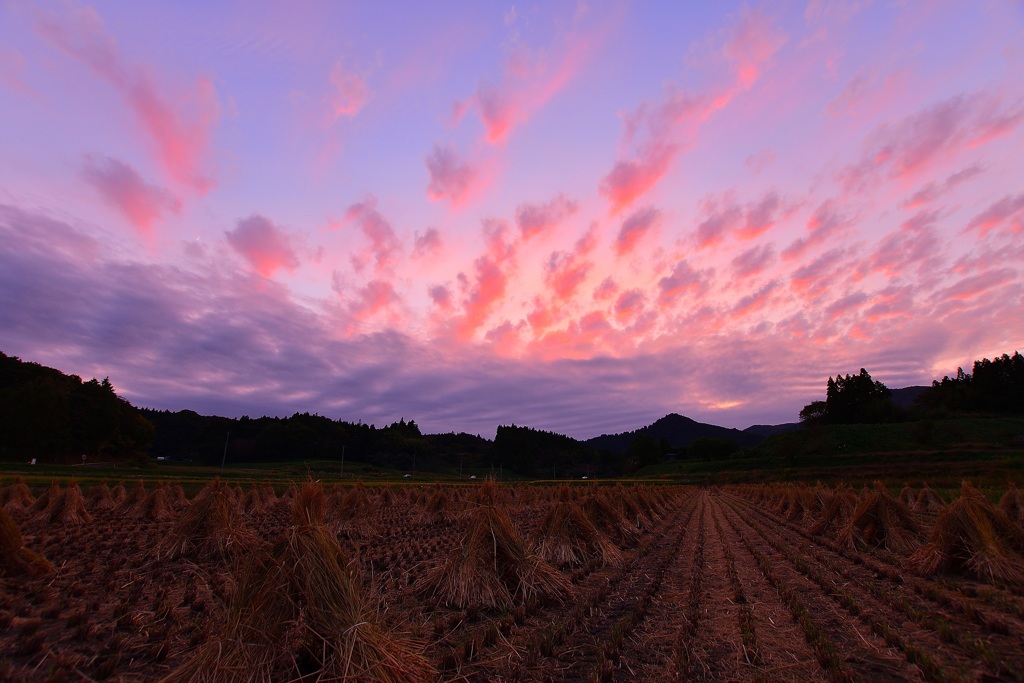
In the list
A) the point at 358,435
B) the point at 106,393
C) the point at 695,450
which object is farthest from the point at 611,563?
the point at 695,450

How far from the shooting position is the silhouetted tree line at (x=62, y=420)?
58875 mm

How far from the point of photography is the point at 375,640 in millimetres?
3781

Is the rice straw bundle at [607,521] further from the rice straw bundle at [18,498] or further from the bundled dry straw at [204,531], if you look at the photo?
the rice straw bundle at [18,498]

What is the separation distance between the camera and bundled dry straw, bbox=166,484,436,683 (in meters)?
3.52

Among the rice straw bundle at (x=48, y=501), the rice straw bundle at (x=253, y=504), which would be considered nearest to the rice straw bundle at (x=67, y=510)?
the rice straw bundle at (x=48, y=501)

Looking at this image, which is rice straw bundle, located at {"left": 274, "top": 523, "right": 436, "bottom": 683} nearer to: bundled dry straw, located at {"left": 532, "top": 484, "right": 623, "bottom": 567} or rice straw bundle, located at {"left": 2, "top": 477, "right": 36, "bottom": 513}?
bundled dry straw, located at {"left": 532, "top": 484, "right": 623, "bottom": 567}

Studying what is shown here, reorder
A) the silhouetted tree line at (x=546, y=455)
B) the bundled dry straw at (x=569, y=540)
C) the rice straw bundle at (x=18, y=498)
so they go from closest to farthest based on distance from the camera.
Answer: the bundled dry straw at (x=569, y=540) < the rice straw bundle at (x=18, y=498) < the silhouetted tree line at (x=546, y=455)

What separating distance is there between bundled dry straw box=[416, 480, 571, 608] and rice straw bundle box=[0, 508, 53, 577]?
6.77m

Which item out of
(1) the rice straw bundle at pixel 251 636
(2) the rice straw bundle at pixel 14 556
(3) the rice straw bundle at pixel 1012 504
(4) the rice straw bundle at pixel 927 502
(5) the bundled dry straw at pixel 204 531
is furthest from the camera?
(4) the rice straw bundle at pixel 927 502

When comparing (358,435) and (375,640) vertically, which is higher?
(358,435)

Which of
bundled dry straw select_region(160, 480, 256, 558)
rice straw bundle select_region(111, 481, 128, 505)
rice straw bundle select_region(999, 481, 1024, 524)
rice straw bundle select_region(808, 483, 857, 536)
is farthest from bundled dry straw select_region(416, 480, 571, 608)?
rice straw bundle select_region(111, 481, 128, 505)

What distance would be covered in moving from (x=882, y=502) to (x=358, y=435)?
12482cm

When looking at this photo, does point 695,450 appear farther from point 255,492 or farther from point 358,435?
point 255,492

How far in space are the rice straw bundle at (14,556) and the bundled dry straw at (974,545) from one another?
16601mm
